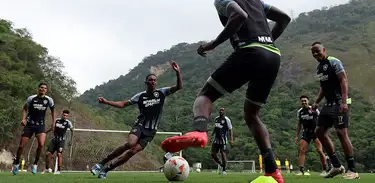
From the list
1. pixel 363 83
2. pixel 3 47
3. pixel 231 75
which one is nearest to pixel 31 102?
pixel 231 75

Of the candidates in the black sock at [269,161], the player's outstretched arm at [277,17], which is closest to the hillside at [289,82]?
the player's outstretched arm at [277,17]

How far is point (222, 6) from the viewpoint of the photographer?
3.96 meters

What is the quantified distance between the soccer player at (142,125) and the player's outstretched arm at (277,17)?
3444mm

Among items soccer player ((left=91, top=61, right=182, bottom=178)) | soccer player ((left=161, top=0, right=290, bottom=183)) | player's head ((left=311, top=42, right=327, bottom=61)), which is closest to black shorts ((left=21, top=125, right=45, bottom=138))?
soccer player ((left=91, top=61, right=182, bottom=178))

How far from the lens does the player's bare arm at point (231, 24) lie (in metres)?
3.72

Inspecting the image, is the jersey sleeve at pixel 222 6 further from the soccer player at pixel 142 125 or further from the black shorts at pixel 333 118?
the black shorts at pixel 333 118

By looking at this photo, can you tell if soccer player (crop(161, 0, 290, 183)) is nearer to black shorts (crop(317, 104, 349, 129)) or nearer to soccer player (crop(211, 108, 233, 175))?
black shorts (crop(317, 104, 349, 129))

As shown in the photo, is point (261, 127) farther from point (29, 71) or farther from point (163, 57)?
point (163, 57)

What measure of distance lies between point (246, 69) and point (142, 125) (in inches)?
194

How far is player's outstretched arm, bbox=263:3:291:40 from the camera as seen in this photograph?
176 inches

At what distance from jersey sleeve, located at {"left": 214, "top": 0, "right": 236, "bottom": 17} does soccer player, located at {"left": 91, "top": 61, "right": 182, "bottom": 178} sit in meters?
3.85

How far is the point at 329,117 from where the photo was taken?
7.70m

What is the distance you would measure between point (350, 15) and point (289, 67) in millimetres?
46780

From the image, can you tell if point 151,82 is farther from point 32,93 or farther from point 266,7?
point 32,93
